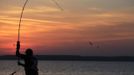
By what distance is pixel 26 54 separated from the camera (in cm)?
1599

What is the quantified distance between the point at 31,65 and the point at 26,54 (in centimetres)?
39

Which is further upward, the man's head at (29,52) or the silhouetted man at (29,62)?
the man's head at (29,52)

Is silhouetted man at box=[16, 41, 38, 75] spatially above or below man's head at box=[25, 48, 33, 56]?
below

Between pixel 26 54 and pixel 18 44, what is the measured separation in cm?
43

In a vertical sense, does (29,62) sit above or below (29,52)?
below

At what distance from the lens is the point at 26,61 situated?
52.8 feet

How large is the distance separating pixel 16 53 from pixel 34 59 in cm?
68

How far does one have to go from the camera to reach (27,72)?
635 inches

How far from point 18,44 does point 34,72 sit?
106cm

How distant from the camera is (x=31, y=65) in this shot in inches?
632

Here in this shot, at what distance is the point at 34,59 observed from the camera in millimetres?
16125

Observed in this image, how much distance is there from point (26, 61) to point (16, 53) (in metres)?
0.51
